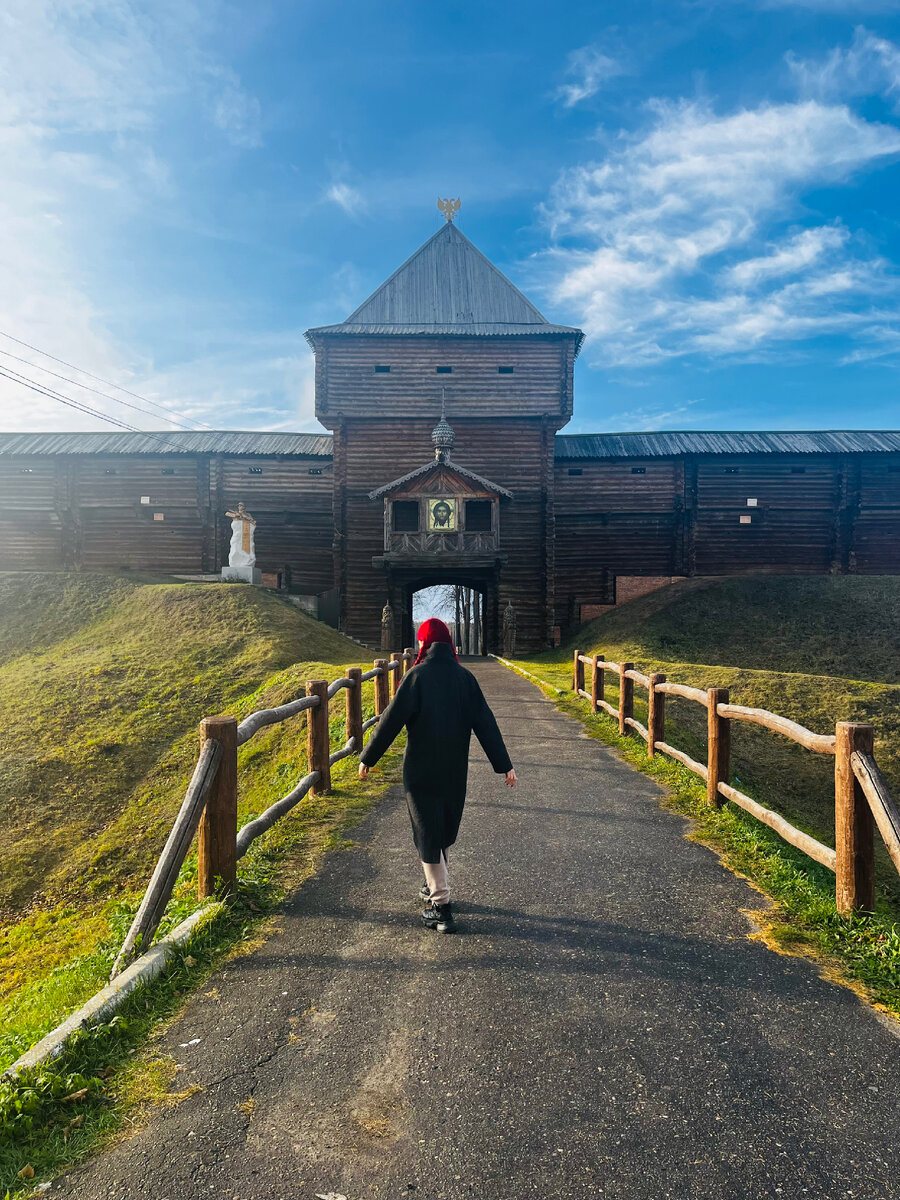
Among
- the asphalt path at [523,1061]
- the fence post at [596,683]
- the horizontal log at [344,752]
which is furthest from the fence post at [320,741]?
the fence post at [596,683]

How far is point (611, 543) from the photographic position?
27500 mm

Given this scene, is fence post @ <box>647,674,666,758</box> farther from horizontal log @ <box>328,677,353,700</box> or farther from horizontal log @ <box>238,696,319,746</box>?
horizontal log @ <box>238,696,319,746</box>

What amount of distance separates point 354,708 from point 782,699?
8.82 m

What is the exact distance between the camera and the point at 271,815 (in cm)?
580

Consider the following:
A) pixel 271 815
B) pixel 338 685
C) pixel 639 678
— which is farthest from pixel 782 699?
pixel 271 815

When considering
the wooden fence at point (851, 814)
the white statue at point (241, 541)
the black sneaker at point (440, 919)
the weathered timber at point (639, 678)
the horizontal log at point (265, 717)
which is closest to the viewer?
the wooden fence at point (851, 814)

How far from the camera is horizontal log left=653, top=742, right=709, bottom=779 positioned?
7158mm

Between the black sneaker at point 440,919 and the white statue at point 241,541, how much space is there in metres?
20.3

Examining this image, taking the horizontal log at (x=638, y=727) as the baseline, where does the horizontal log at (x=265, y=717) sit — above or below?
above

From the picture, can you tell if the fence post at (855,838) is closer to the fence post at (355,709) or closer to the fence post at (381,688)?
the fence post at (355,709)

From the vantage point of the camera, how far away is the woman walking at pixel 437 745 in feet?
14.2

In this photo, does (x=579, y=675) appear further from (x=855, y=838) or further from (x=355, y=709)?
(x=855, y=838)

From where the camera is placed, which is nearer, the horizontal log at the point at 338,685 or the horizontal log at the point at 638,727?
the horizontal log at the point at 338,685

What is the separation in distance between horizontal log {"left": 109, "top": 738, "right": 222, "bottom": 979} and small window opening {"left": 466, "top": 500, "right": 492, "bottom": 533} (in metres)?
23.1
